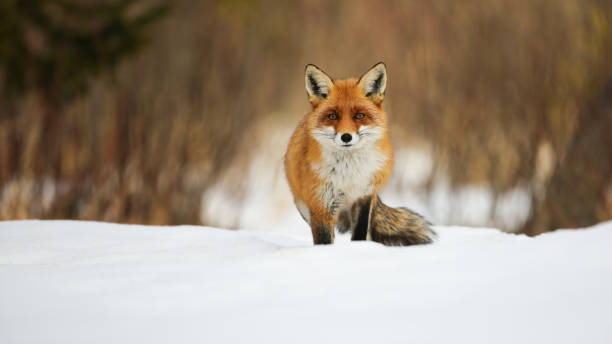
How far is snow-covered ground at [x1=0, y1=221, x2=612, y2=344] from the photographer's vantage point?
223 cm

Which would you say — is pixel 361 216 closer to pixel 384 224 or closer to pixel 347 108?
pixel 384 224

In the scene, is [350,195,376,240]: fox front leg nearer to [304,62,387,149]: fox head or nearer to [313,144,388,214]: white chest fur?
[313,144,388,214]: white chest fur

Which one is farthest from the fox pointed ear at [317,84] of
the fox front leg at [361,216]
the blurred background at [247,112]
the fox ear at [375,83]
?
Result: the blurred background at [247,112]

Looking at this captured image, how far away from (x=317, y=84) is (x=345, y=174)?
0.47 metres

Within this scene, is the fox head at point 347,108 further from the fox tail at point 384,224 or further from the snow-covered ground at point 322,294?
the snow-covered ground at point 322,294

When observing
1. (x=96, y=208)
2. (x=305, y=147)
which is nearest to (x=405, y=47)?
(x=96, y=208)

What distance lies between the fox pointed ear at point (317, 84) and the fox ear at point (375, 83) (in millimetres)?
164

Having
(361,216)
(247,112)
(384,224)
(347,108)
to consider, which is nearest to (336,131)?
(347,108)

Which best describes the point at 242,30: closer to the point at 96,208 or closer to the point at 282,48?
the point at 282,48

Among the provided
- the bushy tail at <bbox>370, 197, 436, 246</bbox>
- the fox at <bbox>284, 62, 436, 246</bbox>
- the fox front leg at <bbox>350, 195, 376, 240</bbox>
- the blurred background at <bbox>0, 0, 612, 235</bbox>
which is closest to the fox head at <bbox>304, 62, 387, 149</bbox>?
the fox at <bbox>284, 62, 436, 246</bbox>

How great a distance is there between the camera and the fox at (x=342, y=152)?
10.1ft

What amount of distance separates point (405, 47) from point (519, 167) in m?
2.20

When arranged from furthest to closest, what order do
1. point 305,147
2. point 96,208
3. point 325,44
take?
1. point 325,44
2. point 96,208
3. point 305,147

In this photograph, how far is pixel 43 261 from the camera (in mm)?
3156
